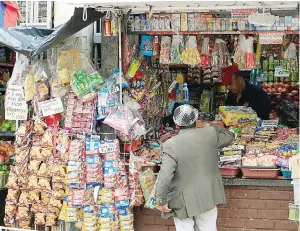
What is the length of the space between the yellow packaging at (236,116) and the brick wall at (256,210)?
3.52 ft

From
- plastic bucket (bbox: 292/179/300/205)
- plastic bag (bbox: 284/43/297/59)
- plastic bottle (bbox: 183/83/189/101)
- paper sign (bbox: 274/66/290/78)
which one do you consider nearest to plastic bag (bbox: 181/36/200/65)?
plastic bag (bbox: 284/43/297/59)

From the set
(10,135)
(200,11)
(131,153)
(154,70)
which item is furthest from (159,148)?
(10,135)

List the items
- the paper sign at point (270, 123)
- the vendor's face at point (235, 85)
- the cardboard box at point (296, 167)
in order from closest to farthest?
1. the cardboard box at point (296, 167)
2. the paper sign at point (270, 123)
3. the vendor's face at point (235, 85)

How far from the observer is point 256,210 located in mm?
6926

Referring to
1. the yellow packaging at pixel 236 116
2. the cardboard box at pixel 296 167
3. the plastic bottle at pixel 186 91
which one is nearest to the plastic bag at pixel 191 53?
the yellow packaging at pixel 236 116

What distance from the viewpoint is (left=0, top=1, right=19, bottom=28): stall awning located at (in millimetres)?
7137

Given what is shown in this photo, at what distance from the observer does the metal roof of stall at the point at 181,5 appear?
6062 mm

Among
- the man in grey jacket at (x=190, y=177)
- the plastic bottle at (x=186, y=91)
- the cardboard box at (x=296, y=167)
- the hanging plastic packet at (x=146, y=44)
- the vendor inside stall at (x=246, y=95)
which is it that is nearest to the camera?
the cardboard box at (x=296, y=167)

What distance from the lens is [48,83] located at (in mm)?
7348

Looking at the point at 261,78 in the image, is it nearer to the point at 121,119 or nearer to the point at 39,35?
the point at 121,119

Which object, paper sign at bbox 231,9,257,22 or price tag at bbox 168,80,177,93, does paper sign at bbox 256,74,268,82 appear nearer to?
price tag at bbox 168,80,177,93

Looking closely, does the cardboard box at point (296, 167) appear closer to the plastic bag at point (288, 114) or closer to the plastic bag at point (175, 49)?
the plastic bag at point (175, 49)

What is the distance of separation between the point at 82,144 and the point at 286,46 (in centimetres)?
273

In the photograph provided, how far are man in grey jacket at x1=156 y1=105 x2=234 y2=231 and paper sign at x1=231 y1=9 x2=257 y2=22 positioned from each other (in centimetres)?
120
